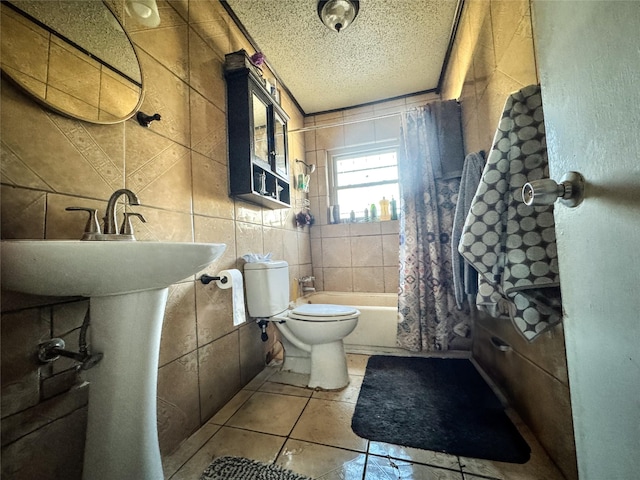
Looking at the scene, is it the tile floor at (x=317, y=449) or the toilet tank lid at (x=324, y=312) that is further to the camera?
the toilet tank lid at (x=324, y=312)

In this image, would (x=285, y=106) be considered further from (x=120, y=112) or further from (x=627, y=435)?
(x=627, y=435)

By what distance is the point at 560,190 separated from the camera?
0.39 m

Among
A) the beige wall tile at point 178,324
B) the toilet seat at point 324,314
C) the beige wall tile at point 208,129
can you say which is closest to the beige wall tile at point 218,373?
the beige wall tile at point 178,324

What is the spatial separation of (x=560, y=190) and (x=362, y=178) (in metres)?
2.43

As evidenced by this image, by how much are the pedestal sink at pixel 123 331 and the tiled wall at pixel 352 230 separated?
193 cm

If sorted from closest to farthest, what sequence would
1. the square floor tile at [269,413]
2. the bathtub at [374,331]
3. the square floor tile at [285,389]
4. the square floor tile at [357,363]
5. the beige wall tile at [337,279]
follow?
the square floor tile at [269,413] < the square floor tile at [285,389] < the square floor tile at [357,363] < the bathtub at [374,331] < the beige wall tile at [337,279]

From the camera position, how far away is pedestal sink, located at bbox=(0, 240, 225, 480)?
544 mm

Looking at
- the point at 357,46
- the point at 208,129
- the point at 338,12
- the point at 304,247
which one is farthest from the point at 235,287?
the point at 357,46

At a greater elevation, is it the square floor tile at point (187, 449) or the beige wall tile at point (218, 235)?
the beige wall tile at point (218, 235)

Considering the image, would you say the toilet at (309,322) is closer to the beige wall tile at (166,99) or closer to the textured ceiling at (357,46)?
the beige wall tile at (166,99)

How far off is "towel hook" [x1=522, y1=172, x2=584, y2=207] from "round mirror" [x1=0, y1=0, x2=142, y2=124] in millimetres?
1196

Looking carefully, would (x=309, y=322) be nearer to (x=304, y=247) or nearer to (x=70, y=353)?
(x=70, y=353)

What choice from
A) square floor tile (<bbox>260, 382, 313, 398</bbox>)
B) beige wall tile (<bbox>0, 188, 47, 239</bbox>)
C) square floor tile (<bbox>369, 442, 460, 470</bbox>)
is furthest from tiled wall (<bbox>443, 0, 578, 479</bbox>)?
beige wall tile (<bbox>0, 188, 47, 239</bbox>)

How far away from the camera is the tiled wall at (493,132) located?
2.89ft
